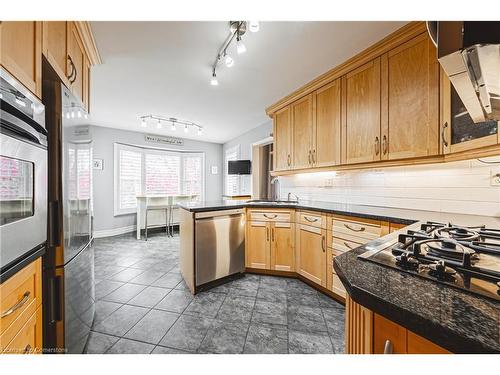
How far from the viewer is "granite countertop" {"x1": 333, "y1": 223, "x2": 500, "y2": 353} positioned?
0.33 meters

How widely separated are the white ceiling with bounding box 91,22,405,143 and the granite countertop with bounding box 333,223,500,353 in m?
1.85

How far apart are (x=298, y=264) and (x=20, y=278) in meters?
2.27

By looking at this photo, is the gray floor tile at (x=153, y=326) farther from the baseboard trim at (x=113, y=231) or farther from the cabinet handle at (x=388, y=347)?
the baseboard trim at (x=113, y=231)

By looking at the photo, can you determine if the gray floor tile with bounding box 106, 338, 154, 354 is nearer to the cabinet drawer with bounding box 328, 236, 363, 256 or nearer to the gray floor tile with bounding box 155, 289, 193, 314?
the gray floor tile with bounding box 155, 289, 193, 314

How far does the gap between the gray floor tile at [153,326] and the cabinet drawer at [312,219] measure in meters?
1.58

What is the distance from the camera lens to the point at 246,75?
239 centimetres

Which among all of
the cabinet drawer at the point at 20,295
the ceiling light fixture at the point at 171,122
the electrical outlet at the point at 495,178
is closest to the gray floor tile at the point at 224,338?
the cabinet drawer at the point at 20,295

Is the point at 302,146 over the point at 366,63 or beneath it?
beneath

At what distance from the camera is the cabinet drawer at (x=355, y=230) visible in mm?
1675

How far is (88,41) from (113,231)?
4096 mm

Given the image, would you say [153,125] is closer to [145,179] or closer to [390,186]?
[145,179]

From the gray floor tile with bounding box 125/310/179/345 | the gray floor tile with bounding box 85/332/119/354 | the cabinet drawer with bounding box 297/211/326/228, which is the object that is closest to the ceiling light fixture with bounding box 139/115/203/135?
the cabinet drawer with bounding box 297/211/326/228

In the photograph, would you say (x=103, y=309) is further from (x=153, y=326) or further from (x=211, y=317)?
(x=211, y=317)
